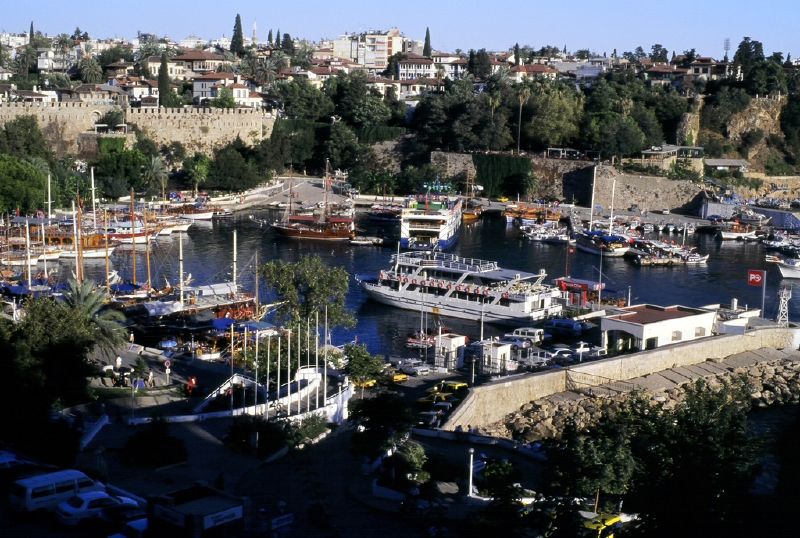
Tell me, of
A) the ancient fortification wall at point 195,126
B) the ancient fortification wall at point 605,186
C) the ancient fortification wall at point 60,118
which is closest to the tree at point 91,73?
the ancient fortification wall at point 60,118

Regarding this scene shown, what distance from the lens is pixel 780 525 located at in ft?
28.2

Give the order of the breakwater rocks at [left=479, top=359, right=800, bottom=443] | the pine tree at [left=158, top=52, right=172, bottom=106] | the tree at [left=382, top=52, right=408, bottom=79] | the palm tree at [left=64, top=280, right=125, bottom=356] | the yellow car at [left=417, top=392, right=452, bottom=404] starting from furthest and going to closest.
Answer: the tree at [left=382, top=52, right=408, bottom=79], the pine tree at [left=158, top=52, right=172, bottom=106], the palm tree at [left=64, top=280, right=125, bottom=356], the yellow car at [left=417, top=392, right=452, bottom=404], the breakwater rocks at [left=479, top=359, right=800, bottom=443]

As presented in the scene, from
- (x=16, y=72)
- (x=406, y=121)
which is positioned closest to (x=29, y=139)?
(x=406, y=121)

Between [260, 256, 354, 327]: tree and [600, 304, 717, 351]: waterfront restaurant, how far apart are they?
3871 mm

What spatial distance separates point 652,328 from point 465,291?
15.0ft

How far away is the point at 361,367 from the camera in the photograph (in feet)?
47.8

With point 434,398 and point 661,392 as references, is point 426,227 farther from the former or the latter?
point 434,398

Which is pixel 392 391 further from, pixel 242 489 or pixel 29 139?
pixel 29 139

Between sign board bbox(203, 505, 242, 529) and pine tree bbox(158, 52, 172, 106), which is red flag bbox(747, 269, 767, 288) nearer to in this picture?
sign board bbox(203, 505, 242, 529)

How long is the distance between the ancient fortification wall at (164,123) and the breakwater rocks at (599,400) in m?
24.9

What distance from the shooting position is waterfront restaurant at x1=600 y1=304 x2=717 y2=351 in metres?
17.2

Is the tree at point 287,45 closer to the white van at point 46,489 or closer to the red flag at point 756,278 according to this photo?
the red flag at point 756,278

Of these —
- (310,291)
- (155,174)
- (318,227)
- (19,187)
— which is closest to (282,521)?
(310,291)

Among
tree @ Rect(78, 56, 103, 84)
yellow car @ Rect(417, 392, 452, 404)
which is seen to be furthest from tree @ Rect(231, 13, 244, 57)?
yellow car @ Rect(417, 392, 452, 404)
